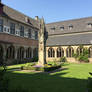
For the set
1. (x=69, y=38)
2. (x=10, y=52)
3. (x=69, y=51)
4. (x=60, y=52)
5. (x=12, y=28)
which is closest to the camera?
(x=10, y=52)

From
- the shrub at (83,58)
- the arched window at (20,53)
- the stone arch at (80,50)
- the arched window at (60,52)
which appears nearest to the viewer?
the arched window at (20,53)

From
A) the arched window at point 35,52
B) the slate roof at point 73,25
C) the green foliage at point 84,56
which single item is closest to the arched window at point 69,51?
the green foliage at point 84,56

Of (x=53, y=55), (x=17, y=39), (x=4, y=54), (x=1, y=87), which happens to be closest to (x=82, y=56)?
(x=53, y=55)

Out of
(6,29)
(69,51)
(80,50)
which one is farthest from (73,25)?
(6,29)

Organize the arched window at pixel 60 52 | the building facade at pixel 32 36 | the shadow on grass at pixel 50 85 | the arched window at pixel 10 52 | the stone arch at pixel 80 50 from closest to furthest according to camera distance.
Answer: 1. the shadow on grass at pixel 50 85
2. the building facade at pixel 32 36
3. the arched window at pixel 10 52
4. the stone arch at pixel 80 50
5. the arched window at pixel 60 52

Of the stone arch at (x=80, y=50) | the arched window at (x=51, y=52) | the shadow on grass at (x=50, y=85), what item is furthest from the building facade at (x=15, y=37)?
the shadow on grass at (x=50, y=85)

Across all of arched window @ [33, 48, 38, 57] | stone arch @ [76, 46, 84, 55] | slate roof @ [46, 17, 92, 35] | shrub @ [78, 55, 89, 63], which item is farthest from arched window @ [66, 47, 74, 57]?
arched window @ [33, 48, 38, 57]

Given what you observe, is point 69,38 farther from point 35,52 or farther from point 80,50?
point 35,52

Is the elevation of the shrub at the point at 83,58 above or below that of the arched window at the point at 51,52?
below

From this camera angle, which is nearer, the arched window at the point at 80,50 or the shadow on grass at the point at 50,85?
the shadow on grass at the point at 50,85

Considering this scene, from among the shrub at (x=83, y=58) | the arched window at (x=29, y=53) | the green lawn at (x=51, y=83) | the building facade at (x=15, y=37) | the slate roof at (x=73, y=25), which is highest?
the slate roof at (x=73, y=25)

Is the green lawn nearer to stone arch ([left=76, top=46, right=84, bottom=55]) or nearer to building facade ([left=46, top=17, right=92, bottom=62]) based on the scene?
stone arch ([left=76, top=46, right=84, bottom=55])

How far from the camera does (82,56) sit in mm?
24016

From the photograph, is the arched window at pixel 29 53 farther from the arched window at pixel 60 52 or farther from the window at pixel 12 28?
the arched window at pixel 60 52
